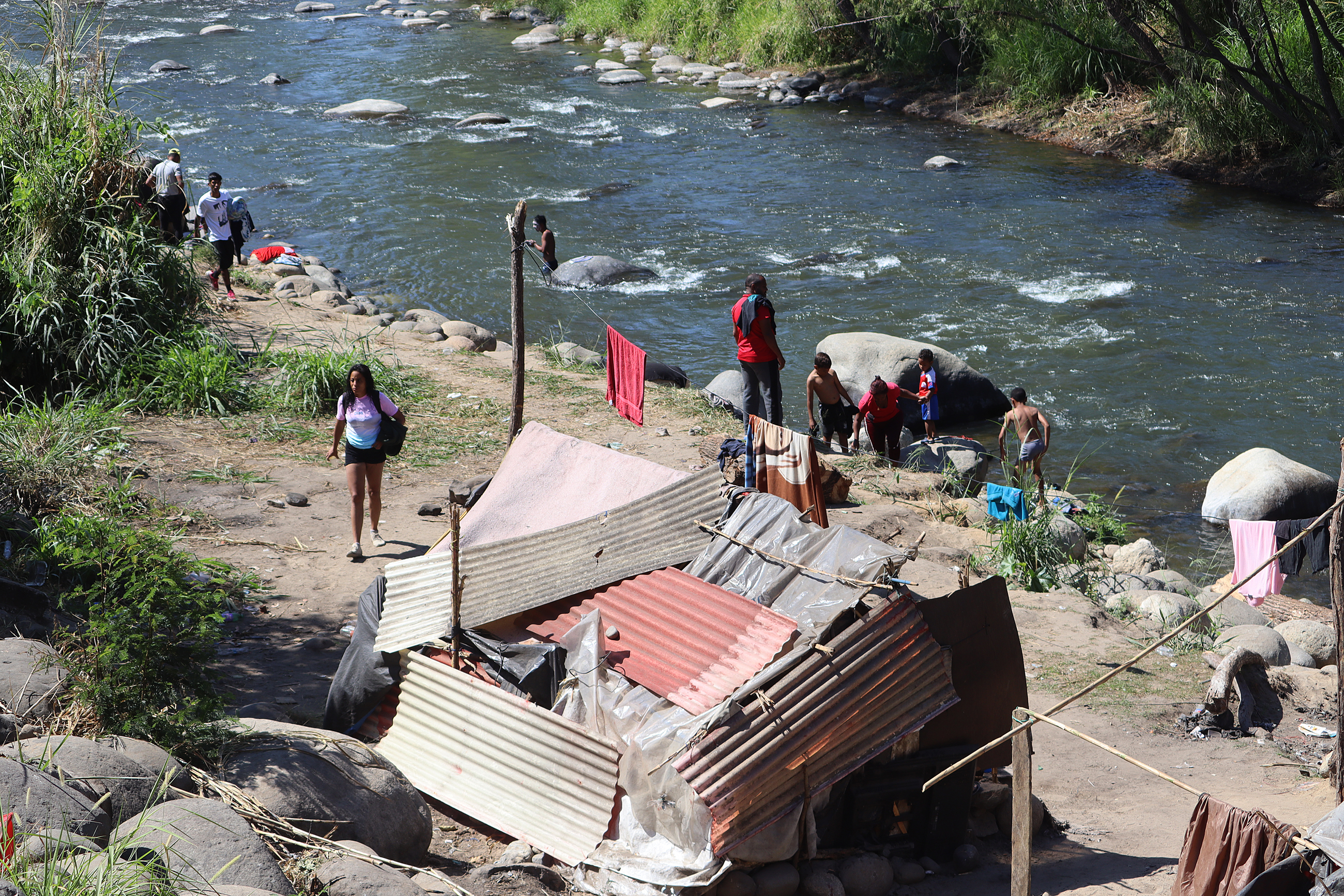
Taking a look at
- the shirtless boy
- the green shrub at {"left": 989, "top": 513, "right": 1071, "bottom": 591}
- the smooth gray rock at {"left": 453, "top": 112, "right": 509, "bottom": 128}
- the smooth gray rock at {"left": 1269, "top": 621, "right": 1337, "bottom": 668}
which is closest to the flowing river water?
the smooth gray rock at {"left": 453, "top": 112, "right": 509, "bottom": 128}

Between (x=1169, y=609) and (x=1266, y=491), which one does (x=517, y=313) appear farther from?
(x=1266, y=491)

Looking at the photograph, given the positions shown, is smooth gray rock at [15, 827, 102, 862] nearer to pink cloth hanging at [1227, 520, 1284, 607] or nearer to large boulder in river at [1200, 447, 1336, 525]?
pink cloth hanging at [1227, 520, 1284, 607]

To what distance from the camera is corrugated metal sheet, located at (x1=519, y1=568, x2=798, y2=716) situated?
18.1 ft

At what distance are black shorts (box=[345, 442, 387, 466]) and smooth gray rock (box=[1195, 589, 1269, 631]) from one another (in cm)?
627

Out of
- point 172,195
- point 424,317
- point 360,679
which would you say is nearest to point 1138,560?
point 360,679

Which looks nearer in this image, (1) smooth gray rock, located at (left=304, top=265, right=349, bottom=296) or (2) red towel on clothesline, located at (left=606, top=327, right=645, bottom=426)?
(2) red towel on clothesline, located at (left=606, top=327, right=645, bottom=426)

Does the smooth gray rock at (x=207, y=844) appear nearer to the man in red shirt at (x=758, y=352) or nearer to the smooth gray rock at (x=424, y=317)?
the man in red shirt at (x=758, y=352)

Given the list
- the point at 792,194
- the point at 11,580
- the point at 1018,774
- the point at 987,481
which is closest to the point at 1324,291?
the point at 987,481

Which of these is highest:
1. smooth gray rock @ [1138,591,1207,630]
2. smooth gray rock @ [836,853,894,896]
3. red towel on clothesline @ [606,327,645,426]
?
red towel on clothesline @ [606,327,645,426]

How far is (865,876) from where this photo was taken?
5.25 m

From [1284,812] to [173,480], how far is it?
8.37 m

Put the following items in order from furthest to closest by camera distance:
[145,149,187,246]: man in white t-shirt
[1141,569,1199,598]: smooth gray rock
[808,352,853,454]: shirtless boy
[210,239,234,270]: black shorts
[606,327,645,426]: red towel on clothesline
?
[210,239,234,270]: black shorts < [145,149,187,246]: man in white t-shirt < [808,352,853,454]: shirtless boy < [606,327,645,426]: red towel on clothesline < [1141,569,1199,598]: smooth gray rock

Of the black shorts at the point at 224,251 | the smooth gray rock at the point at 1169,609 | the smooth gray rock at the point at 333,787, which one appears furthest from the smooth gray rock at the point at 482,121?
the smooth gray rock at the point at 333,787

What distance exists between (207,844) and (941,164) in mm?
20105
